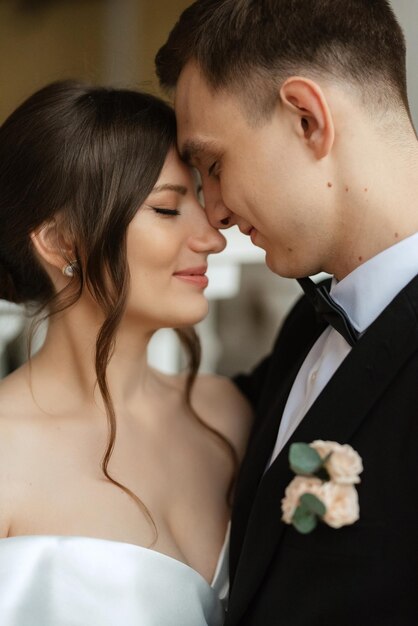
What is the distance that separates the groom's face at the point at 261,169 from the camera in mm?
1682

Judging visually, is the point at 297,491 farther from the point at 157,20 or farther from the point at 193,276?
A: the point at 157,20

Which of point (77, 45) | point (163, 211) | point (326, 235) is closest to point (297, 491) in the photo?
point (326, 235)

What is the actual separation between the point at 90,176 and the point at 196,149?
0.82 ft

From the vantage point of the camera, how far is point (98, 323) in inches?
79.3

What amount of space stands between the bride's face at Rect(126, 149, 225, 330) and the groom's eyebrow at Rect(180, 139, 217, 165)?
0.09m

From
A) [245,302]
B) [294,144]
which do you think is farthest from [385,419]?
[245,302]

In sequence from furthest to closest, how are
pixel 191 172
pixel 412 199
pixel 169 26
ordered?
pixel 169 26
pixel 191 172
pixel 412 199

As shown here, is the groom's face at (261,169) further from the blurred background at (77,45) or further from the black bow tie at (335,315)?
the blurred background at (77,45)

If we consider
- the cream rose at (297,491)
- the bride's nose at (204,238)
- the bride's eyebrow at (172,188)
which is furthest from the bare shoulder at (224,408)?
the cream rose at (297,491)

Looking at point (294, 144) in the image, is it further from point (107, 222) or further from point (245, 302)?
point (245, 302)

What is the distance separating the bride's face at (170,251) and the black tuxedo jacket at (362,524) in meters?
0.51

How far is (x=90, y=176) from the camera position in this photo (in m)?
1.87

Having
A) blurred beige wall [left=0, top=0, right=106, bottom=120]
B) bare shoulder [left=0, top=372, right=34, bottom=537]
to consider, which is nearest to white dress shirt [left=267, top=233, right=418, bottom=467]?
bare shoulder [left=0, top=372, right=34, bottom=537]

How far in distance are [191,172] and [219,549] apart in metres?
0.88
